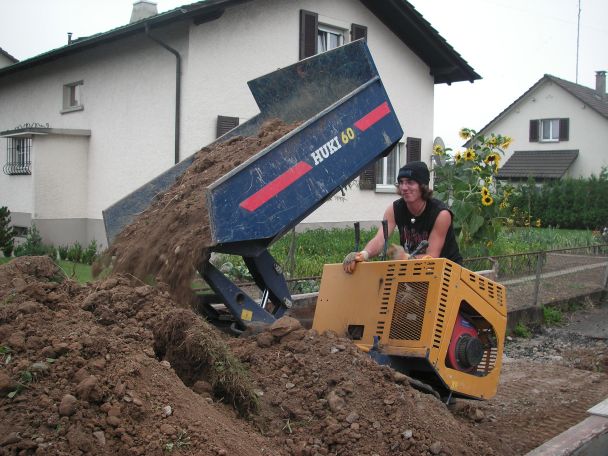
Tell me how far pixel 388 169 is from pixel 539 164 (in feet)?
66.0

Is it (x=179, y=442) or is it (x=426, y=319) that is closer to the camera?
(x=179, y=442)

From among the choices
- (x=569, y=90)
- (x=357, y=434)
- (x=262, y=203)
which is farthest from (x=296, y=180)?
(x=569, y=90)

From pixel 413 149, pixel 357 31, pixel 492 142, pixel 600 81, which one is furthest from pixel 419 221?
pixel 600 81

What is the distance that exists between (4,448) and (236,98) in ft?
40.9

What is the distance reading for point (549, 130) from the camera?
1484 inches

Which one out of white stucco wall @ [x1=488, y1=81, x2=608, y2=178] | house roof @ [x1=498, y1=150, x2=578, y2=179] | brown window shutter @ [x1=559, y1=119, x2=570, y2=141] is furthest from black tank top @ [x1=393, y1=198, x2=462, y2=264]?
brown window shutter @ [x1=559, y1=119, x2=570, y2=141]

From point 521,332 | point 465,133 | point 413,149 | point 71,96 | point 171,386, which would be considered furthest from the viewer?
point 413,149

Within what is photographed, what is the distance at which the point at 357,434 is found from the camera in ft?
12.9

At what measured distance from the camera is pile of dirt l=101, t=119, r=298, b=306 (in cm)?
483

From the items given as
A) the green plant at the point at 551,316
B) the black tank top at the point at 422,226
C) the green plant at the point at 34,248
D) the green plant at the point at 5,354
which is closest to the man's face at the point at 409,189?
the black tank top at the point at 422,226

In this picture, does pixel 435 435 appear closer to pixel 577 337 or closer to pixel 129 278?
pixel 129 278

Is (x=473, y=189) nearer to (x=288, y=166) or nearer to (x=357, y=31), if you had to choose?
(x=288, y=166)

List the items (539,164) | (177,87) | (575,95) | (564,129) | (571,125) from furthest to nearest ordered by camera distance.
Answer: (564,129)
(571,125)
(539,164)
(575,95)
(177,87)

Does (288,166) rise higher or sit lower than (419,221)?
higher
